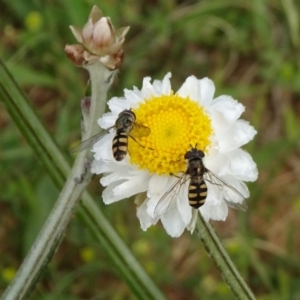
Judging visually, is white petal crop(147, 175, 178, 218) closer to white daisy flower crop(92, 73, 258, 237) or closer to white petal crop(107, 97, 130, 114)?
white daisy flower crop(92, 73, 258, 237)

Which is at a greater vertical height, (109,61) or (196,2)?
(196,2)

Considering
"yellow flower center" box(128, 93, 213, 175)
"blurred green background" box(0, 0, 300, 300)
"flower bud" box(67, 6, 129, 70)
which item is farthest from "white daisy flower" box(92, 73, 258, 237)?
"blurred green background" box(0, 0, 300, 300)

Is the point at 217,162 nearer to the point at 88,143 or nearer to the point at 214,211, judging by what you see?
the point at 214,211

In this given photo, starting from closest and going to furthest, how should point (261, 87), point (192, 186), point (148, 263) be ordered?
1. point (192, 186)
2. point (148, 263)
3. point (261, 87)

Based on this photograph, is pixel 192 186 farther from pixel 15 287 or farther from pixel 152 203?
pixel 15 287

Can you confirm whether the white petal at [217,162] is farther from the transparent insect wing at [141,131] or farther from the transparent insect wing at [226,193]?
the transparent insect wing at [141,131]

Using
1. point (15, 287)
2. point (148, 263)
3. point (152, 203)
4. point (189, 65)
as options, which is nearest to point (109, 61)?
point (152, 203)

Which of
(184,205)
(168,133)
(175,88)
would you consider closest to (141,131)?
(168,133)
